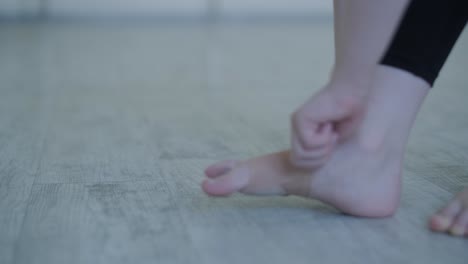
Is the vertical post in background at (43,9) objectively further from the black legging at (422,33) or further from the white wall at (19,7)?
the black legging at (422,33)

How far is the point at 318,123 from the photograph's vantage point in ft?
2.32

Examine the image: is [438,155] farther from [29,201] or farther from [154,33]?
[154,33]

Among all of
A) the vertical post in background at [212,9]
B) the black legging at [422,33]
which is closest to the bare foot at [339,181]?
the black legging at [422,33]

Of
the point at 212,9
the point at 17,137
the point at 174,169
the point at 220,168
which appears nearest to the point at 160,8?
the point at 212,9

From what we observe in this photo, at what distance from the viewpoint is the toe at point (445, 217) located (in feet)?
2.39

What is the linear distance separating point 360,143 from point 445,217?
0.43 ft

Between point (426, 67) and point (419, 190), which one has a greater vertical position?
point (426, 67)

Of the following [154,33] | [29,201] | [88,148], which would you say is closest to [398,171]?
[29,201]

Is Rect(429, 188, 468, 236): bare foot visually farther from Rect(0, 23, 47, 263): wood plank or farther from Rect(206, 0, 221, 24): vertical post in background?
Rect(206, 0, 221, 24): vertical post in background

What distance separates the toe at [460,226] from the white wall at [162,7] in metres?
4.37

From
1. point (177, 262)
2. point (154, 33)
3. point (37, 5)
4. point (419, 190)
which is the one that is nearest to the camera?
point (177, 262)

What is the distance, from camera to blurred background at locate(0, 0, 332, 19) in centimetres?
466

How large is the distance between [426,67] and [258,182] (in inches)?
9.7

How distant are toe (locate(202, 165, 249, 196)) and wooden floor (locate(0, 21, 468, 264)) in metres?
0.03
